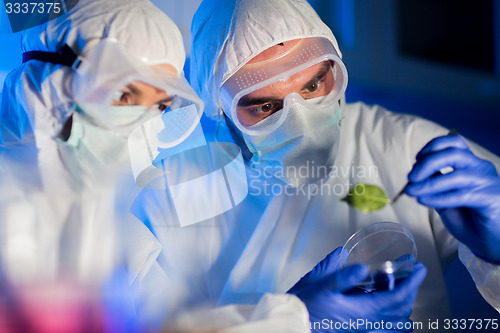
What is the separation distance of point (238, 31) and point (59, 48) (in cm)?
51

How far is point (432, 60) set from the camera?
2436 mm

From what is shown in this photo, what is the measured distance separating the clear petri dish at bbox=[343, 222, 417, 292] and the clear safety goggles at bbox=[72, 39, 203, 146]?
22.0 inches

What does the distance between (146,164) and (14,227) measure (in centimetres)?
32

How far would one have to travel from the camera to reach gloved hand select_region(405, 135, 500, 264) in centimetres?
113

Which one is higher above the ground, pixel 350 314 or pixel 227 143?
pixel 227 143

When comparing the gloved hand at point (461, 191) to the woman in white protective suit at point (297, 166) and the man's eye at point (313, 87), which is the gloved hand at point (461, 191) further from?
the man's eye at point (313, 87)

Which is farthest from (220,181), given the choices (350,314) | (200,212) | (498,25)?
(498,25)

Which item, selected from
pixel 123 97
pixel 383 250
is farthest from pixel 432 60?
pixel 123 97

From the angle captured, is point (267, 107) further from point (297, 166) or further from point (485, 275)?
point (485, 275)

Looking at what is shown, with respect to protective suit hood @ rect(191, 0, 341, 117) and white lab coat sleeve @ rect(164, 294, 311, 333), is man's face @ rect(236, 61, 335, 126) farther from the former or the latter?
white lab coat sleeve @ rect(164, 294, 311, 333)

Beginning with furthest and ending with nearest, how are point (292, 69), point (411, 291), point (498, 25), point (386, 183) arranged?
point (498, 25), point (386, 183), point (292, 69), point (411, 291)

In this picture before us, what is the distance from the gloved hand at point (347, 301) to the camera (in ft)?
3.50

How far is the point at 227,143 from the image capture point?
1412 millimetres

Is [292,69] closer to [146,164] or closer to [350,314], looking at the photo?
[146,164]
